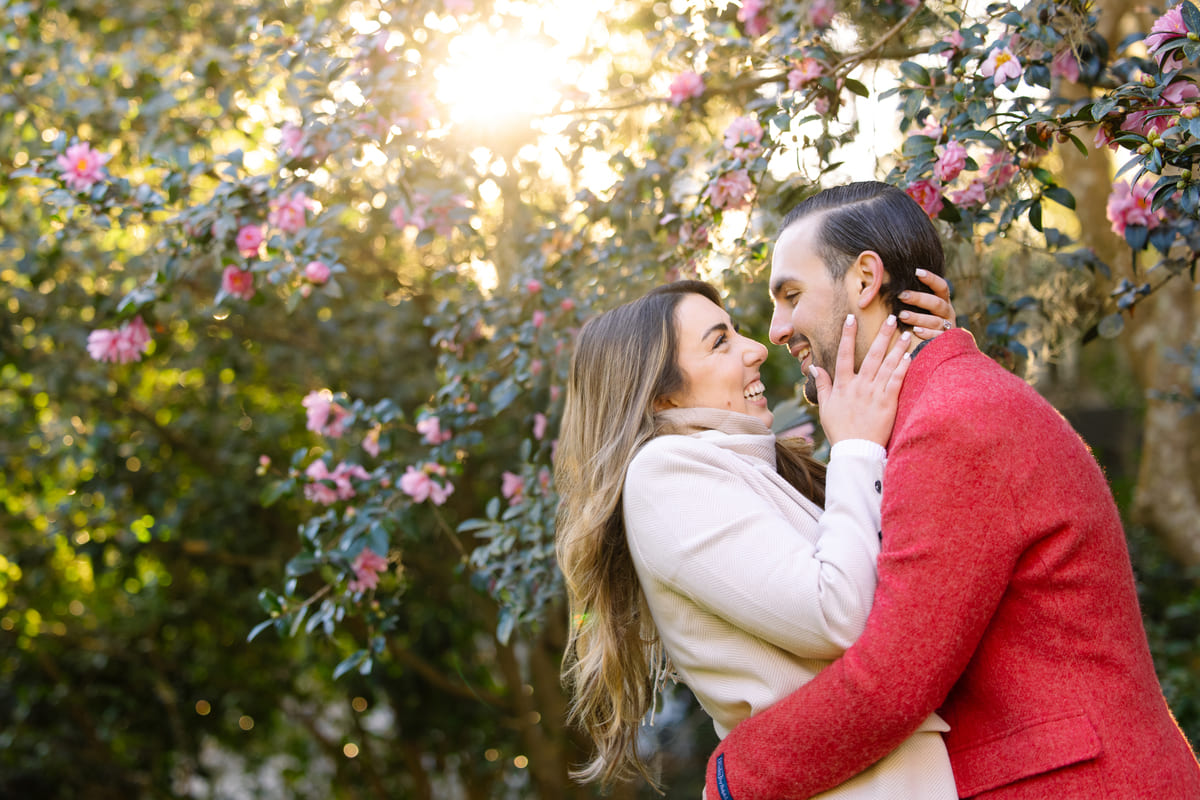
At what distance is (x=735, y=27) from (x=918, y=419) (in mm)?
1699

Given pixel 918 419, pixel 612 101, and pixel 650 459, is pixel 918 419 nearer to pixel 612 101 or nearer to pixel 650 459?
pixel 650 459

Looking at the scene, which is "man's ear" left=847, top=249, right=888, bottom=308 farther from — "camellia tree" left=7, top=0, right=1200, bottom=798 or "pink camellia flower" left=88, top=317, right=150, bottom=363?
"pink camellia flower" left=88, top=317, right=150, bottom=363

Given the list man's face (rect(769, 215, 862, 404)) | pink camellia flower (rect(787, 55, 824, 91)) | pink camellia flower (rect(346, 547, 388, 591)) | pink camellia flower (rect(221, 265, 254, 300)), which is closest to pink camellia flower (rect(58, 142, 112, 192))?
pink camellia flower (rect(221, 265, 254, 300))

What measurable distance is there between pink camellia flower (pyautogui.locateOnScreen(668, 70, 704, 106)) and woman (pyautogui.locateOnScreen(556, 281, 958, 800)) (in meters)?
0.97

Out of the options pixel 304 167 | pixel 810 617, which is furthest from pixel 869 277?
pixel 304 167

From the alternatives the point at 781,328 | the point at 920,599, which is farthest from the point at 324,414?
the point at 920,599

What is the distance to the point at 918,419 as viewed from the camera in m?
1.35

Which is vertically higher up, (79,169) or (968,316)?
(968,316)

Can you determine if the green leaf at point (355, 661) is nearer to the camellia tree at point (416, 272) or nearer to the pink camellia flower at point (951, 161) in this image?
the camellia tree at point (416, 272)

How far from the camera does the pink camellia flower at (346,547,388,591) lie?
2435mm

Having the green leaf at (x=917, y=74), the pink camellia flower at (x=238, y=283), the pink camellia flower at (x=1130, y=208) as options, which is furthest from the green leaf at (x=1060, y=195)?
the pink camellia flower at (x=238, y=283)

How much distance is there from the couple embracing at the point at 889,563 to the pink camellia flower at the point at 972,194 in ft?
1.52

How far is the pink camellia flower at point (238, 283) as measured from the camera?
2.63 m

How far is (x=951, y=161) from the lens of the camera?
1785 millimetres
